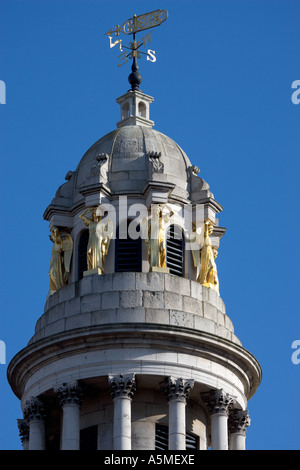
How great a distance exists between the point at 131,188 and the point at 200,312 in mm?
6687

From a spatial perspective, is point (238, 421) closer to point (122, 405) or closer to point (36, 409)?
point (122, 405)

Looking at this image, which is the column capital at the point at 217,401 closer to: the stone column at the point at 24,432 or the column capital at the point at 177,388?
the column capital at the point at 177,388

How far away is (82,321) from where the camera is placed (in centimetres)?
8100

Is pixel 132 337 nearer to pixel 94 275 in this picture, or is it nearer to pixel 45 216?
pixel 94 275

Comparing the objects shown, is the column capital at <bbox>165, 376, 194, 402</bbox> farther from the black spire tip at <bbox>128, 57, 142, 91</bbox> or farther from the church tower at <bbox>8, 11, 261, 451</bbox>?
the black spire tip at <bbox>128, 57, 142, 91</bbox>

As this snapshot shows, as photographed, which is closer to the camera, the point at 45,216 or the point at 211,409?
the point at 211,409

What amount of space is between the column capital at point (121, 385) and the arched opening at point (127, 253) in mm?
5796

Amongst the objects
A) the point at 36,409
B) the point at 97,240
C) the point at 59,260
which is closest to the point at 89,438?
the point at 36,409

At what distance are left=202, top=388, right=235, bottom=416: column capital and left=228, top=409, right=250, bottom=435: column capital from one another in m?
1.46

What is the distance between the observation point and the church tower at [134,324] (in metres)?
79.9

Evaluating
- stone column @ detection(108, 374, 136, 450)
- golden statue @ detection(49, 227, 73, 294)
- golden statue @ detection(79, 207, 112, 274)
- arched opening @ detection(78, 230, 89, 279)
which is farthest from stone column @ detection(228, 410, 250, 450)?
golden statue @ detection(49, 227, 73, 294)

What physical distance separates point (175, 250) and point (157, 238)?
1.64 m

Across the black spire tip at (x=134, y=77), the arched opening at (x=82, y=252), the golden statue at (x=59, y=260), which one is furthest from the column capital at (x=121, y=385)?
the black spire tip at (x=134, y=77)
